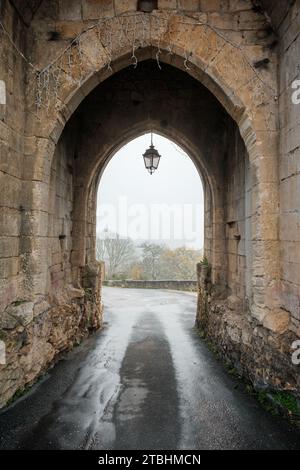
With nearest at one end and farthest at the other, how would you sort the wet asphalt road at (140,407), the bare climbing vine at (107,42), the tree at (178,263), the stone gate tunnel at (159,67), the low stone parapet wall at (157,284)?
the wet asphalt road at (140,407) → the stone gate tunnel at (159,67) → the bare climbing vine at (107,42) → the low stone parapet wall at (157,284) → the tree at (178,263)

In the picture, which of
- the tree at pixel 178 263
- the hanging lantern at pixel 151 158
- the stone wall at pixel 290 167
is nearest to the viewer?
the stone wall at pixel 290 167

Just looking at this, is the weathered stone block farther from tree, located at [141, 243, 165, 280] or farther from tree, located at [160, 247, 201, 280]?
tree, located at [160, 247, 201, 280]

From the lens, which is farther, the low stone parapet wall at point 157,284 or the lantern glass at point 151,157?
the low stone parapet wall at point 157,284

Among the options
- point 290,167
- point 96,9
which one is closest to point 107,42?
point 96,9

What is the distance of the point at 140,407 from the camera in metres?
3.17

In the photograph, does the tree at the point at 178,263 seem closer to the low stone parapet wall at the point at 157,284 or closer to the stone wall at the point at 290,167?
the low stone parapet wall at the point at 157,284

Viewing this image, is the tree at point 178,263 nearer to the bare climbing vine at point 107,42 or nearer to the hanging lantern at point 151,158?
the hanging lantern at point 151,158

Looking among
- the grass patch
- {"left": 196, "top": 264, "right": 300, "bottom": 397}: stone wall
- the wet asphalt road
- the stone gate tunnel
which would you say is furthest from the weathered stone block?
the grass patch

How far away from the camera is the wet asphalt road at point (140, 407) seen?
8.46 ft

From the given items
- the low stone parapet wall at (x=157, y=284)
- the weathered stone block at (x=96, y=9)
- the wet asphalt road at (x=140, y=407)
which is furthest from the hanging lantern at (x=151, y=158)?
the low stone parapet wall at (x=157, y=284)

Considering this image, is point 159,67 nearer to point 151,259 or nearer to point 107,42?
point 107,42

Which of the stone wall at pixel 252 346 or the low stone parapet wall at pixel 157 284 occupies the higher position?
the stone wall at pixel 252 346

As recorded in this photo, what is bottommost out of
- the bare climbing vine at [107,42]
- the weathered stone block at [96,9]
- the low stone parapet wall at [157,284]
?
the low stone parapet wall at [157,284]
